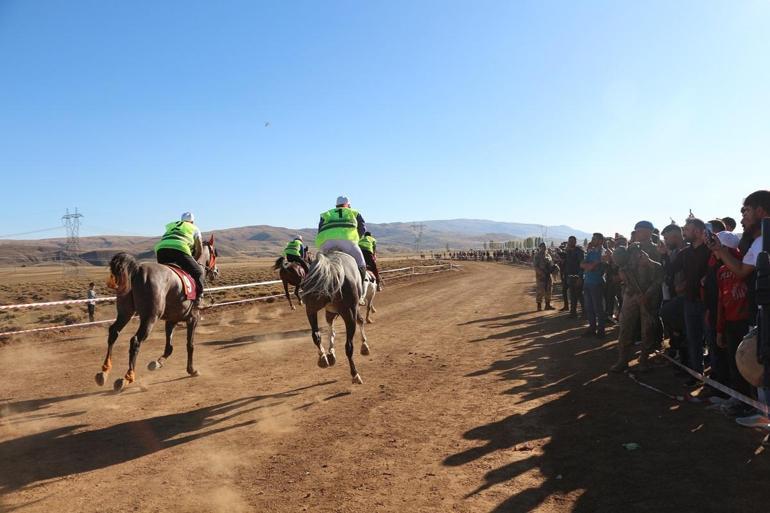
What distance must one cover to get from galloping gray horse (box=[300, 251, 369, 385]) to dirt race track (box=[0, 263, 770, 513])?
69 cm

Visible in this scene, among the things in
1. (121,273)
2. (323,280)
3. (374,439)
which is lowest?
(374,439)

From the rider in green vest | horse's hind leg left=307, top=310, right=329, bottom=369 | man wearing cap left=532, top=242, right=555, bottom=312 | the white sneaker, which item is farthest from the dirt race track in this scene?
man wearing cap left=532, top=242, right=555, bottom=312

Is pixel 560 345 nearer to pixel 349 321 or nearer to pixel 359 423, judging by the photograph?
pixel 349 321

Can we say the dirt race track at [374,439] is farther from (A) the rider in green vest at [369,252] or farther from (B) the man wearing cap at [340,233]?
(A) the rider in green vest at [369,252]

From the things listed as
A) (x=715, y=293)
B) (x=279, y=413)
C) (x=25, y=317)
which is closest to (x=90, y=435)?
(x=279, y=413)

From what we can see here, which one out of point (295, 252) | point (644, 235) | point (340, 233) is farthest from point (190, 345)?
point (644, 235)

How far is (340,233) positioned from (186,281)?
3.01 m

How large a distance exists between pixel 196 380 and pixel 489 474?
5.88 m

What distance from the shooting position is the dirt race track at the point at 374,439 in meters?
4.12

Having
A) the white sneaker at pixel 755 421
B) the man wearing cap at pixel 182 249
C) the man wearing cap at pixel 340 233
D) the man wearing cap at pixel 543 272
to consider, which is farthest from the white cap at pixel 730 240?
the man wearing cap at pixel 543 272

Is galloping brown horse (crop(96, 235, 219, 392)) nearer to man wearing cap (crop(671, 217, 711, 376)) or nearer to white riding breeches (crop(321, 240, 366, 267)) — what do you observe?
white riding breeches (crop(321, 240, 366, 267))

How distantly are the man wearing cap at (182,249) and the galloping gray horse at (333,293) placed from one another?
260 cm

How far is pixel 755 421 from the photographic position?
5070 mm

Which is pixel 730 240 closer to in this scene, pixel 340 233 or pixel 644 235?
pixel 644 235
